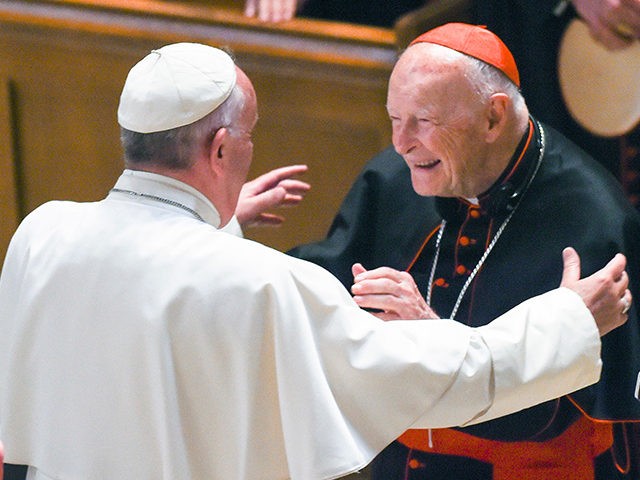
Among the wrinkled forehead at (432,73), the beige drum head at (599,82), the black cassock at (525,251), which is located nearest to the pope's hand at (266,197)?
the black cassock at (525,251)

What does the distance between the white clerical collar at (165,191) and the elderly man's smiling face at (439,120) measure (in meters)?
0.64

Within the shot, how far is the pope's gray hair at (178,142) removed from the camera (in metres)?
3.14

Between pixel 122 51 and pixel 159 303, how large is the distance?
7.91 feet

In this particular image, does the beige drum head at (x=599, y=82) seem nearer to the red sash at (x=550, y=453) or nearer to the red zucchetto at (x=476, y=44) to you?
the red zucchetto at (x=476, y=44)

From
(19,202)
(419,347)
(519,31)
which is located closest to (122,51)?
(19,202)

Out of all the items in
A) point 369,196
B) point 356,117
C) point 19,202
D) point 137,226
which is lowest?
point 19,202

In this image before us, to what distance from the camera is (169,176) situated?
3148mm

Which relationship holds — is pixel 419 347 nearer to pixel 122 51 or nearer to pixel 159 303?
pixel 159 303

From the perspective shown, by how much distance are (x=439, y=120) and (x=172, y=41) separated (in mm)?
1949

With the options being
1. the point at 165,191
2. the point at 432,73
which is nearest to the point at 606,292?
the point at 432,73

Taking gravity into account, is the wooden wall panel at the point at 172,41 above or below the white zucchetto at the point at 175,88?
below

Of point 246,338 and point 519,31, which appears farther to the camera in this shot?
point 519,31

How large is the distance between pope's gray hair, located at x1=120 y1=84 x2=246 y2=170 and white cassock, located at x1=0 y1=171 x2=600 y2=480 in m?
0.04

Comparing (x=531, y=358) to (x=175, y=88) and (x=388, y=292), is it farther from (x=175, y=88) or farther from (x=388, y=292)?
(x=175, y=88)
